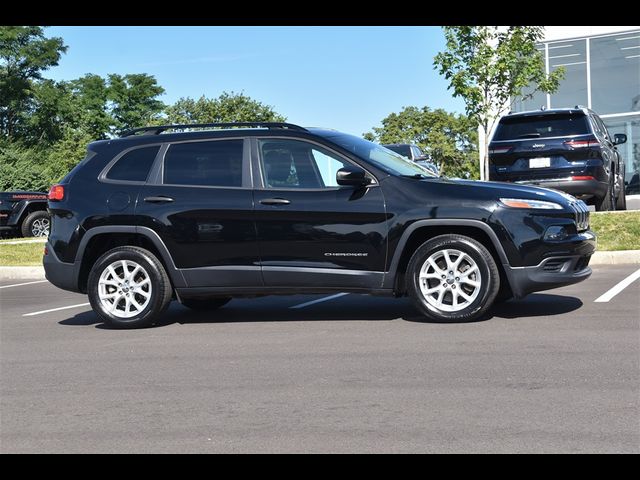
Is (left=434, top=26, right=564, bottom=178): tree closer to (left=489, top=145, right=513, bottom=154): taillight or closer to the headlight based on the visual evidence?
(left=489, top=145, right=513, bottom=154): taillight

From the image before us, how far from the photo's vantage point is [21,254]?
755 inches

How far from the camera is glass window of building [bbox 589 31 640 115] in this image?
3058 centimetres

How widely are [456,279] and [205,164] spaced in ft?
8.49

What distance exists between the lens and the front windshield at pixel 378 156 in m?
8.88

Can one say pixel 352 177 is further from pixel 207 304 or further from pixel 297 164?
pixel 207 304

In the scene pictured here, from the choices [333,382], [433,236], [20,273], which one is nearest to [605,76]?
[20,273]

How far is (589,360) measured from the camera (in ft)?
21.6

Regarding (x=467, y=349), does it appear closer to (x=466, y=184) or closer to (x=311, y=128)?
(x=466, y=184)

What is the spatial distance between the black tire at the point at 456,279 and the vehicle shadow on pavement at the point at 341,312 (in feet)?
0.80

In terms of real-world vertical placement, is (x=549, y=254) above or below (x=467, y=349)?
above

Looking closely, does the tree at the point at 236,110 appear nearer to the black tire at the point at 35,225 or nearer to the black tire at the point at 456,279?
the black tire at the point at 35,225

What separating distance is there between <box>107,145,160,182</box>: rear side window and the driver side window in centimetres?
112
